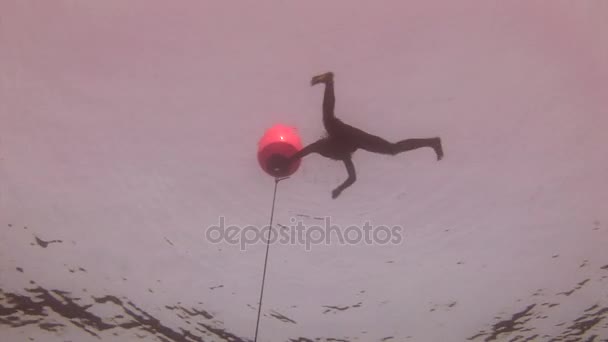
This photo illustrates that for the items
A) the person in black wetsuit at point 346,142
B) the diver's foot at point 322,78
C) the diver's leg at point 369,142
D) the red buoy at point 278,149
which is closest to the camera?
the red buoy at point 278,149

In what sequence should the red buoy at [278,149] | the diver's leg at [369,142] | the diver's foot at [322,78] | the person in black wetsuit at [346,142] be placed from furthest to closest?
the diver's leg at [369,142] → the person in black wetsuit at [346,142] → the diver's foot at [322,78] → the red buoy at [278,149]

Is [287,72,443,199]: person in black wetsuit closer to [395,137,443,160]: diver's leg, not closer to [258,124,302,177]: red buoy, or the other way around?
[395,137,443,160]: diver's leg

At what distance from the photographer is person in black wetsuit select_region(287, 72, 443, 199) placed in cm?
540

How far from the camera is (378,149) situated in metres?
5.82

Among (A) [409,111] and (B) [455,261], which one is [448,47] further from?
(B) [455,261]

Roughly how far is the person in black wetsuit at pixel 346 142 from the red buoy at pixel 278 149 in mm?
368

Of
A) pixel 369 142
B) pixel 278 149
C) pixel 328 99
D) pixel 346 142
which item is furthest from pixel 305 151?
pixel 369 142

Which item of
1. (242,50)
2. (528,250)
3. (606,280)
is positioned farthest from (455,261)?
(242,50)

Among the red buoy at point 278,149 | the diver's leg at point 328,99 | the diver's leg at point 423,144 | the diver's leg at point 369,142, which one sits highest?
the diver's leg at point 328,99

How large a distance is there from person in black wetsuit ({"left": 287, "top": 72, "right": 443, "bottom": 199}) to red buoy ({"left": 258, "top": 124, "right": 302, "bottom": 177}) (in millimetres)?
368

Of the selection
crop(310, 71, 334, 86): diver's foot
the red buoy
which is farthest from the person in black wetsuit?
the red buoy

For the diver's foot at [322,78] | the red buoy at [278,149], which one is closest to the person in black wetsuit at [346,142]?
the diver's foot at [322,78]

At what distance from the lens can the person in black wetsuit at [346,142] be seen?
A: 213 inches

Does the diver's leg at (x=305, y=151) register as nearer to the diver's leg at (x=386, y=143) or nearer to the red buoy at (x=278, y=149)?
the red buoy at (x=278, y=149)
